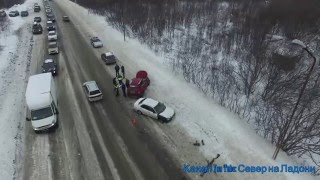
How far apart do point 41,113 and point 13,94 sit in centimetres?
825

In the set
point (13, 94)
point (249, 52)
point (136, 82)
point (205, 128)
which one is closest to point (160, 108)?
point (205, 128)

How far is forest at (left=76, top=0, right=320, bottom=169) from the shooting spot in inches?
910

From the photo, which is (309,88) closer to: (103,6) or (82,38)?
(82,38)

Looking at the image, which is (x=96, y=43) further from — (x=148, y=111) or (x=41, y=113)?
(x=148, y=111)

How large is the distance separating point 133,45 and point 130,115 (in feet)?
61.6

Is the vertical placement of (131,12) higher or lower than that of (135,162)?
higher

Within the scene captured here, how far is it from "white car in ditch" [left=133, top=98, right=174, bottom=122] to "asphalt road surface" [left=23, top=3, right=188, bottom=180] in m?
1.01

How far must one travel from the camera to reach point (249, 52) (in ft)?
125

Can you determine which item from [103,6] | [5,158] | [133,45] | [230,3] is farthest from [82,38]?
[230,3]

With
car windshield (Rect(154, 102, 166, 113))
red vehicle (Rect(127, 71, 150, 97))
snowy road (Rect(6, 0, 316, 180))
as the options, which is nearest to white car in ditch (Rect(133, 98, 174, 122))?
car windshield (Rect(154, 102, 166, 113))

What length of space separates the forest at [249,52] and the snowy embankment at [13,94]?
16352 mm

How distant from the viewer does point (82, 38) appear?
47.2 metres

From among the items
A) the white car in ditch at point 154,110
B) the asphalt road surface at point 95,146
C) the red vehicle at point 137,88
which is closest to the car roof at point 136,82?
the red vehicle at point 137,88

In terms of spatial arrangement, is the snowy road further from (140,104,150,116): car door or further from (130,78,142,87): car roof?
(130,78,142,87): car roof
